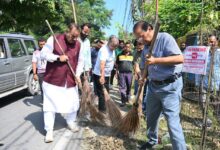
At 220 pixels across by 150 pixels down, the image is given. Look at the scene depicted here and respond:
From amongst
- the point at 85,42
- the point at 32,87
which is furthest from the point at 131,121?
the point at 32,87

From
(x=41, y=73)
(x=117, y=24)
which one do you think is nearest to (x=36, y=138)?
(x=41, y=73)

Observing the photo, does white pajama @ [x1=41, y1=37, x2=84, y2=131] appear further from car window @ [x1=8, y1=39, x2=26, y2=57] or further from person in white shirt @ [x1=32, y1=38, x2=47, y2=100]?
car window @ [x1=8, y1=39, x2=26, y2=57]

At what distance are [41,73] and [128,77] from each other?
2207 mm

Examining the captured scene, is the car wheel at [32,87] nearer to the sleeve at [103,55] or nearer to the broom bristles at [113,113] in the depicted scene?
the sleeve at [103,55]

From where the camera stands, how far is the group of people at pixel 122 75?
4094 millimetres

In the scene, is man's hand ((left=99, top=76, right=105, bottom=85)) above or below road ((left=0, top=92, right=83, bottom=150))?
above

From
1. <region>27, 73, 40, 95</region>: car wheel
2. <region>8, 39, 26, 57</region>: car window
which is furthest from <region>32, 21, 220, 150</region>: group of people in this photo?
<region>27, 73, 40, 95</region>: car wheel

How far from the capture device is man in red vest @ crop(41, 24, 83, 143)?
549 centimetres

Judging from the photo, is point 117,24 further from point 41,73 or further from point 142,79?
point 142,79

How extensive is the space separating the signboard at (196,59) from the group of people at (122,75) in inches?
29.1

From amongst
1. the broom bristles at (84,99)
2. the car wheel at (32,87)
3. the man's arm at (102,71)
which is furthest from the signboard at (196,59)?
the car wheel at (32,87)

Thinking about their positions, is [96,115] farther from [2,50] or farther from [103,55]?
[2,50]

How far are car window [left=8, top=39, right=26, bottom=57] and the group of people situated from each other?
46.2 inches

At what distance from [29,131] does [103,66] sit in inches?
74.8
